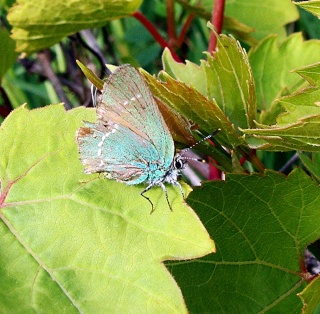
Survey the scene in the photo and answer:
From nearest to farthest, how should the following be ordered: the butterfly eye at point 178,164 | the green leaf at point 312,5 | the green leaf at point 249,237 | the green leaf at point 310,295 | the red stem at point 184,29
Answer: the green leaf at point 312,5
the green leaf at point 310,295
the green leaf at point 249,237
the butterfly eye at point 178,164
the red stem at point 184,29

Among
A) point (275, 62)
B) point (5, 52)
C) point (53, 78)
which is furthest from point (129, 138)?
point (53, 78)

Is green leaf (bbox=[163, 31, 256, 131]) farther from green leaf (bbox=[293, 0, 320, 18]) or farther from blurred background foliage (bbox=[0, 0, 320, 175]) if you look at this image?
blurred background foliage (bbox=[0, 0, 320, 175])

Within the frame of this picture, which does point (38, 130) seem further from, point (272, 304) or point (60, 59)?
point (60, 59)

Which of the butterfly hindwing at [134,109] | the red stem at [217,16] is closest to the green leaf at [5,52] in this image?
the red stem at [217,16]

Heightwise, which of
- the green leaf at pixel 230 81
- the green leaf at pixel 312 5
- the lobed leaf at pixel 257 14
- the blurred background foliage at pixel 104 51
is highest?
the green leaf at pixel 312 5

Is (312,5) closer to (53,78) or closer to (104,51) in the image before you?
(53,78)

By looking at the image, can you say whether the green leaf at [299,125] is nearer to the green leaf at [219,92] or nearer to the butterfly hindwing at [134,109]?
the green leaf at [219,92]

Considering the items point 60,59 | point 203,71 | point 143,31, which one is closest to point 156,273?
point 203,71

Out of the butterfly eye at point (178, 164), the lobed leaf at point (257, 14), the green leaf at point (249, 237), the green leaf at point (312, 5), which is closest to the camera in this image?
the green leaf at point (312, 5)
